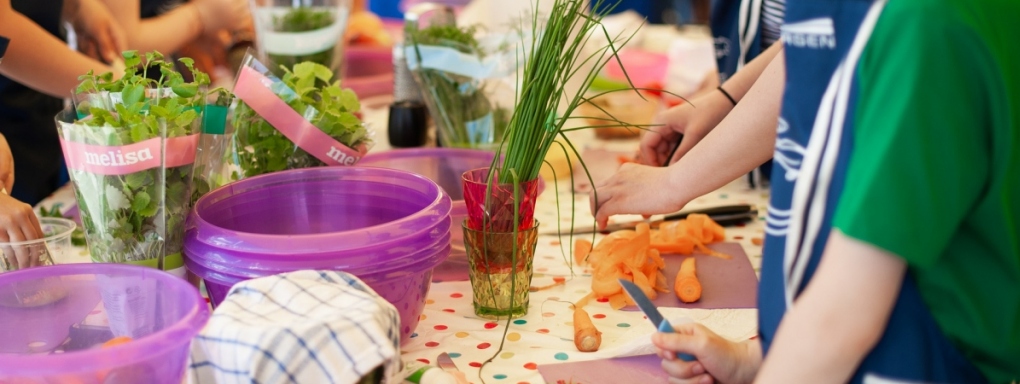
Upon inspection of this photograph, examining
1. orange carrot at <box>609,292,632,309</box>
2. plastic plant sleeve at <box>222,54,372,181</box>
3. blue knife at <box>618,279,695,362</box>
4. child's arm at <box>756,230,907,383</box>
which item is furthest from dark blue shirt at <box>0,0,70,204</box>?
child's arm at <box>756,230,907,383</box>

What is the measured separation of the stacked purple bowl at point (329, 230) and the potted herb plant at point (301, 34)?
79 cm

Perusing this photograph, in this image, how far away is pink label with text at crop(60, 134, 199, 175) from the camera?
921 mm

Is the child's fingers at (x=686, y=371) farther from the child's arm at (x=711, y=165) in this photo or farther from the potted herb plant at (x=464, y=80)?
the potted herb plant at (x=464, y=80)

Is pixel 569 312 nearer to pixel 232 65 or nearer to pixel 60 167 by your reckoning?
pixel 60 167

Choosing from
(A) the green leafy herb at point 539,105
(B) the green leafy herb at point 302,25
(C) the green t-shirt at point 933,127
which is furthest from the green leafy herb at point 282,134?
(C) the green t-shirt at point 933,127

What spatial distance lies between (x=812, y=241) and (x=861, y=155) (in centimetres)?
10

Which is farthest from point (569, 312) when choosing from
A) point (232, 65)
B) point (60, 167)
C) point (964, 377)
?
point (232, 65)

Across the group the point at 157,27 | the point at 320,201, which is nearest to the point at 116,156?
the point at 320,201

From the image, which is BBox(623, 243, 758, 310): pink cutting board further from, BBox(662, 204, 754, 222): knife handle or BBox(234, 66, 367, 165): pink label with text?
BBox(234, 66, 367, 165): pink label with text

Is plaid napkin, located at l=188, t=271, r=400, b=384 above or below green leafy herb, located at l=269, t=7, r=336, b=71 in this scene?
above

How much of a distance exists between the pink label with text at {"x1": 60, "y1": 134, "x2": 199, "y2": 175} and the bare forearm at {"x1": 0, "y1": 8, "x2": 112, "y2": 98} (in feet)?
1.54

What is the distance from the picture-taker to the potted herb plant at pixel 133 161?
3.04 ft

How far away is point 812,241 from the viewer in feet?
2.39

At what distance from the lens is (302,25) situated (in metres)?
1.93
